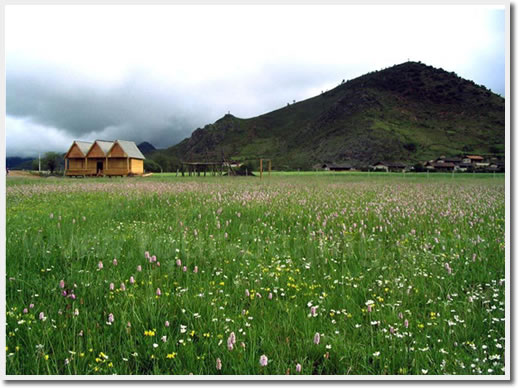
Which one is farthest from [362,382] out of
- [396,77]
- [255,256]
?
[396,77]

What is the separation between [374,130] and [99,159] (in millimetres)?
129492

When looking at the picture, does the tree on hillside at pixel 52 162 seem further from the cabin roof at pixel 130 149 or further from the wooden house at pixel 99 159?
the cabin roof at pixel 130 149

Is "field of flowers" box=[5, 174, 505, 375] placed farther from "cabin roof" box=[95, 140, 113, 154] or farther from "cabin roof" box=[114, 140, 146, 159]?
"cabin roof" box=[95, 140, 113, 154]

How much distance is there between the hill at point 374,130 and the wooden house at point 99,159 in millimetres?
19477

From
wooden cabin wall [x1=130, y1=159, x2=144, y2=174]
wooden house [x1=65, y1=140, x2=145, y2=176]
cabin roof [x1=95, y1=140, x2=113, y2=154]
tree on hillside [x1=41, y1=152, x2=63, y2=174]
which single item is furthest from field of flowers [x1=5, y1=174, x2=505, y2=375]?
tree on hillside [x1=41, y1=152, x2=63, y2=174]

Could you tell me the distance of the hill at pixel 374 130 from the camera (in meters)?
106

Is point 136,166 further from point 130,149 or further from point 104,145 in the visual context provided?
point 104,145

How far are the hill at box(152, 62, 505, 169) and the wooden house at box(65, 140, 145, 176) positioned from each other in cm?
1948

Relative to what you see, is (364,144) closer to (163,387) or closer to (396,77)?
(396,77)

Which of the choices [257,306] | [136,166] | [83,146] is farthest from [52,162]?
[257,306]

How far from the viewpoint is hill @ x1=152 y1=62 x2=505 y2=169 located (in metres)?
106

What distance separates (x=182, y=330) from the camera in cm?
277

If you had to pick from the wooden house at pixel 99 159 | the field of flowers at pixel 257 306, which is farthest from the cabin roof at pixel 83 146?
the field of flowers at pixel 257 306

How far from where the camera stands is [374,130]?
149000 millimetres
